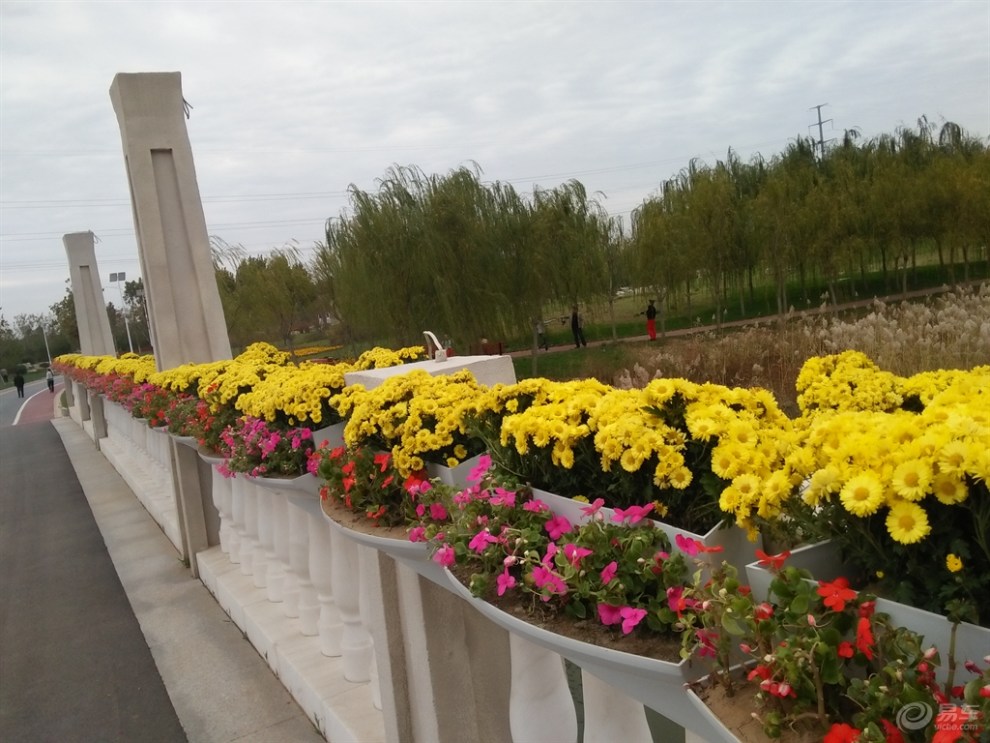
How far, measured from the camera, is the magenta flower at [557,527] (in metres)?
1.74

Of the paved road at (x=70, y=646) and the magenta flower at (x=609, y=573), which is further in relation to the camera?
the paved road at (x=70, y=646)

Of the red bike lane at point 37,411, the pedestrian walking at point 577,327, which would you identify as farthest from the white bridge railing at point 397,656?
the red bike lane at point 37,411

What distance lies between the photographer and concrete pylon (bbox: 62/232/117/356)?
21812 mm

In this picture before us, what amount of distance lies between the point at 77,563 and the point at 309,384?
5530 millimetres

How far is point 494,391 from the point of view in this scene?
238 centimetres

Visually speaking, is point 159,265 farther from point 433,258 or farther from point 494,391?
point 433,258

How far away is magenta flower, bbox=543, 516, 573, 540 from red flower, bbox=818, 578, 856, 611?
28.0 inches

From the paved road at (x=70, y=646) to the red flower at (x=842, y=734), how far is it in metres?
3.93

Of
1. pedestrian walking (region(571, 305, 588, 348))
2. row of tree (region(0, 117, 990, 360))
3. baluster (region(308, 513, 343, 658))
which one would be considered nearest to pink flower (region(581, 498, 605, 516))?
baluster (region(308, 513, 343, 658))

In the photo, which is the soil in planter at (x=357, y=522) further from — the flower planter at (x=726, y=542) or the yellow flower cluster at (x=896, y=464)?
the yellow flower cluster at (x=896, y=464)

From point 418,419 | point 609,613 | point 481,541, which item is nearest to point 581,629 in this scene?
point 609,613

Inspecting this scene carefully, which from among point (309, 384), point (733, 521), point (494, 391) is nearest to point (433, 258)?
point (309, 384)

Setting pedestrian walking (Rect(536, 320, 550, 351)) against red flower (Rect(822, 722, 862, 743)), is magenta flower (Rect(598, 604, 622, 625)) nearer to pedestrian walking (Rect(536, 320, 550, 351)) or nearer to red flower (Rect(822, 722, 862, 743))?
red flower (Rect(822, 722, 862, 743))

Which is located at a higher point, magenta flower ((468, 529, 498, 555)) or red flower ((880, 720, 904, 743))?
magenta flower ((468, 529, 498, 555))
